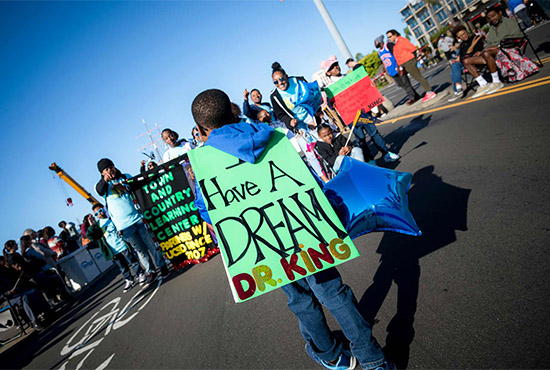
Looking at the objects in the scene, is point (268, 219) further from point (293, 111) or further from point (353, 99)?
point (353, 99)

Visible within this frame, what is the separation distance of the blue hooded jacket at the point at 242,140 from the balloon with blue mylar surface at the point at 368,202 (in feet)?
1.79

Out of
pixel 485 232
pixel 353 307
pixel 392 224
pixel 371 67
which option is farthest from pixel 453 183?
pixel 371 67

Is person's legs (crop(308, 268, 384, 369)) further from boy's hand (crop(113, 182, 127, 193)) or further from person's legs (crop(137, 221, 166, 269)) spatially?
person's legs (crop(137, 221, 166, 269))

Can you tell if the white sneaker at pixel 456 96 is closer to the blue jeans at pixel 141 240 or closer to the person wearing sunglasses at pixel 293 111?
the person wearing sunglasses at pixel 293 111

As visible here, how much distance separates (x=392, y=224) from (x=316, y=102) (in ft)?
11.2

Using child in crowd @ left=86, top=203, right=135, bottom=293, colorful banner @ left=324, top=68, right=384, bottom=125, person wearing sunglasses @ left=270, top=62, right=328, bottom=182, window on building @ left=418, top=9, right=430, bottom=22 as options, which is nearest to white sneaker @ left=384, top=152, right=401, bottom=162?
colorful banner @ left=324, top=68, right=384, bottom=125

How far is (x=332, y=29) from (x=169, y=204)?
34.0ft

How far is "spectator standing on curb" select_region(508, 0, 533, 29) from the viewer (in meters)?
11.9

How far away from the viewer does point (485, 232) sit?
2479 millimetres

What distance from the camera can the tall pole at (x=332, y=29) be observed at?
A: 11.4 m

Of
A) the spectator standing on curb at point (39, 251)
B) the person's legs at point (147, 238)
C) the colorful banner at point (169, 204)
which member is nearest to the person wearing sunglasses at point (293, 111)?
the colorful banner at point (169, 204)

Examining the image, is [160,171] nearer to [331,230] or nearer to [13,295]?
[331,230]

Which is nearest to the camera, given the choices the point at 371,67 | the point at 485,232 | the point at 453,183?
the point at 485,232

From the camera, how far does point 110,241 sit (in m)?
5.65
